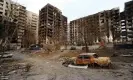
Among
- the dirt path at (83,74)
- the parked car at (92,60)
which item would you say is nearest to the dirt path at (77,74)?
the dirt path at (83,74)

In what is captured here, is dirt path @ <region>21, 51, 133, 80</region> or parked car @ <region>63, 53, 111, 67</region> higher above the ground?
parked car @ <region>63, 53, 111, 67</region>

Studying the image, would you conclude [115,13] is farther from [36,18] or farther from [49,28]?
[36,18]

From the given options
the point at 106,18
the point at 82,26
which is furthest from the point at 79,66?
the point at 106,18

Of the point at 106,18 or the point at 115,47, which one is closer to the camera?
the point at 115,47

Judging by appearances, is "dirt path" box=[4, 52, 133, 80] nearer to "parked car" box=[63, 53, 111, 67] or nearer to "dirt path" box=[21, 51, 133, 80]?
"dirt path" box=[21, 51, 133, 80]

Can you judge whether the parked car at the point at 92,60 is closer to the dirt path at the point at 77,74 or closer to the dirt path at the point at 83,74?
the dirt path at the point at 77,74

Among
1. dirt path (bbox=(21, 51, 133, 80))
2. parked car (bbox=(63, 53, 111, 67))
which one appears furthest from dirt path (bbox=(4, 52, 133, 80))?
parked car (bbox=(63, 53, 111, 67))

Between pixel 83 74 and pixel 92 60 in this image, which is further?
pixel 92 60

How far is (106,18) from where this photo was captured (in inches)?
3725

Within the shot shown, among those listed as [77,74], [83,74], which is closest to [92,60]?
[83,74]

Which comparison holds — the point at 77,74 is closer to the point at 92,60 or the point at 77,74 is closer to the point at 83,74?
the point at 83,74

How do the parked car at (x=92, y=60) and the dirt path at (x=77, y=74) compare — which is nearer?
the dirt path at (x=77, y=74)

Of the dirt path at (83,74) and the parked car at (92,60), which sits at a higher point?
the parked car at (92,60)

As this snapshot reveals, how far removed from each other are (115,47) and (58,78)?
31.4 metres
